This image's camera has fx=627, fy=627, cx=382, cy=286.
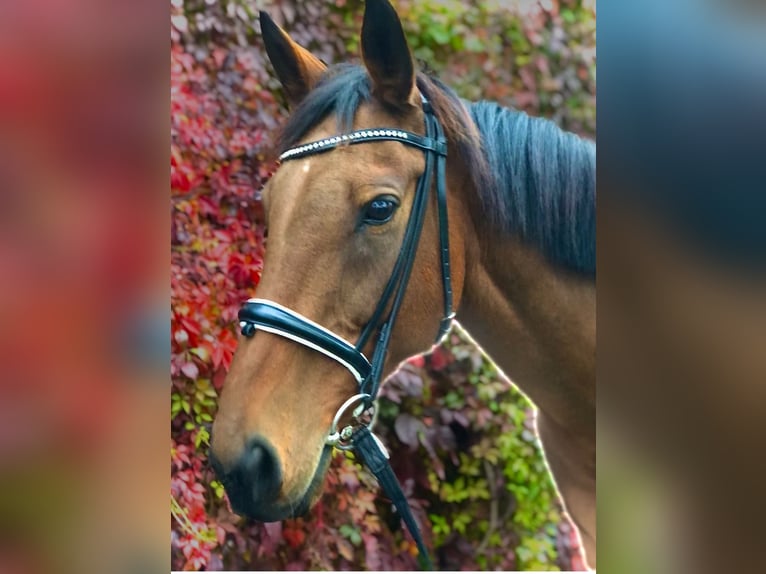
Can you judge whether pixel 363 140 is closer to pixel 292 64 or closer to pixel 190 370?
pixel 292 64

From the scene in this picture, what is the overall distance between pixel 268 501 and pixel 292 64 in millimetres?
1159

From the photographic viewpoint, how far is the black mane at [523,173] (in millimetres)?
1567

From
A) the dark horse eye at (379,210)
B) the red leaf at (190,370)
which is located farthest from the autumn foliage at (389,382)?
the dark horse eye at (379,210)

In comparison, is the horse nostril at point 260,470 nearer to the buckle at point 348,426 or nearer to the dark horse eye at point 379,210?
the buckle at point 348,426

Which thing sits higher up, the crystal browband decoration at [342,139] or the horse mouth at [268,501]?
the crystal browband decoration at [342,139]

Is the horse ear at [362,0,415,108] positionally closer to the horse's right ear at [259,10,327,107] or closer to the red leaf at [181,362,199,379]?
the horse's right ear at [259,10,327,107]

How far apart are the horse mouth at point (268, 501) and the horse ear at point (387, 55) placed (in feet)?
2.93

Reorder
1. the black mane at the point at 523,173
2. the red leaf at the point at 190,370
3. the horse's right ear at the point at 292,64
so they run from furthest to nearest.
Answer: the red leaf at the point at 190,370 → the horse's right ear at the point at 292,64 → the black mane at the point at 523,173
